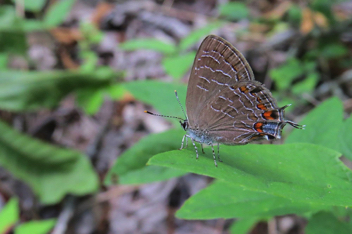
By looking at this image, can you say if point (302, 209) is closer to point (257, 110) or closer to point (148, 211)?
point (257, 110)

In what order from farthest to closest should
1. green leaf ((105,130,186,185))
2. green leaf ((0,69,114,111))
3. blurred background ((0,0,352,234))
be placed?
green leaf ((0,69,114,111)) → blurred background ((0,0,352,234)) → green leaf ((105,130,186,185))

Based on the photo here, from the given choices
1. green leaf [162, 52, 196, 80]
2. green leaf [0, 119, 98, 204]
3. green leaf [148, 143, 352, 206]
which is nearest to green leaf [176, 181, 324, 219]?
green leaf [148, 143, 352, 206]

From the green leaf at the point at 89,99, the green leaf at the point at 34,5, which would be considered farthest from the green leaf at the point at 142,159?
the green leaf at the point at 34,5

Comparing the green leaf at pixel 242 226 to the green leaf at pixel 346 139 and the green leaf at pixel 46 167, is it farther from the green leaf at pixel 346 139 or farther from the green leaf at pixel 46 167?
the green leaf at pixel 46 167

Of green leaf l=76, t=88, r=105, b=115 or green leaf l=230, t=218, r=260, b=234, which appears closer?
green leaf l=230, t=218, r=260, b=234

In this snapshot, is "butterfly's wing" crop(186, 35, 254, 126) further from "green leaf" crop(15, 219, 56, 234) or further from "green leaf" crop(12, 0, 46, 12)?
"green leaf" crop(12, 0, 46, 12)

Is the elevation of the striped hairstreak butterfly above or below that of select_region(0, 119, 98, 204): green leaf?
above
